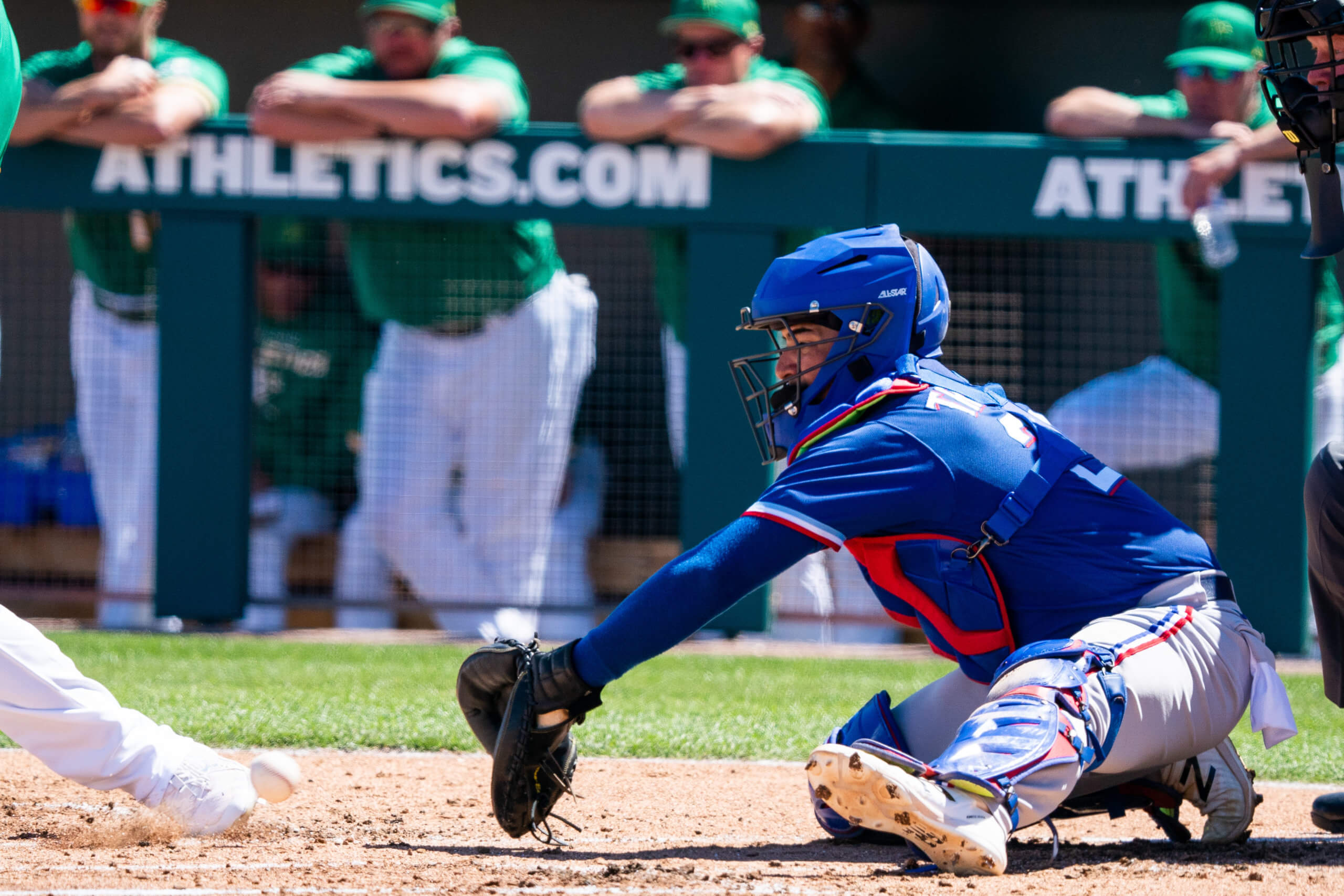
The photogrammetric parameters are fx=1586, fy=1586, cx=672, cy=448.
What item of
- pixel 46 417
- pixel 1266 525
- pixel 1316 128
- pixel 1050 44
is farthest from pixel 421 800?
pixel 1050 44

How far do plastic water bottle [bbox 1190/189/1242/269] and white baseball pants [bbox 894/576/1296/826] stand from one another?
3894mm

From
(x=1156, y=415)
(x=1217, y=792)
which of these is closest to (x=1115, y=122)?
(x=1156, y=415)

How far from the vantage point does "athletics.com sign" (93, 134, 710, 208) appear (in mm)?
6738

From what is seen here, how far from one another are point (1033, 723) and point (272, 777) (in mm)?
1448

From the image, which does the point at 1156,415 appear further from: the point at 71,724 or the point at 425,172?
the point at 71,724

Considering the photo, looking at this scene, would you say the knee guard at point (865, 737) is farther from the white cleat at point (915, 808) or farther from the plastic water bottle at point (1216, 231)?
the plastic water bottle at point (1216, 231)

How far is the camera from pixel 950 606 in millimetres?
3061

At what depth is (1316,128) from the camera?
3186mm

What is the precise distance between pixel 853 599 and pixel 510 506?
5.02 ft

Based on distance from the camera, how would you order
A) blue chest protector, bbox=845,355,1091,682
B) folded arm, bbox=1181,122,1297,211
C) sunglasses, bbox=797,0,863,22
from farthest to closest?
sunglasses, bbox=797,0,863,22 < folded arm, bbox=1181,122,1297,211 < blue chest protector, bbox=845,355,1091,682

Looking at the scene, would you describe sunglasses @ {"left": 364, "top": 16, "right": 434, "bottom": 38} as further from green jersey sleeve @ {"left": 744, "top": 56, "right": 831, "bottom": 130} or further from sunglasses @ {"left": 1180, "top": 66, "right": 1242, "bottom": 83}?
sunglasses @ {"left": 1180, "top": 66, "right": 1242, "bottom": 83}

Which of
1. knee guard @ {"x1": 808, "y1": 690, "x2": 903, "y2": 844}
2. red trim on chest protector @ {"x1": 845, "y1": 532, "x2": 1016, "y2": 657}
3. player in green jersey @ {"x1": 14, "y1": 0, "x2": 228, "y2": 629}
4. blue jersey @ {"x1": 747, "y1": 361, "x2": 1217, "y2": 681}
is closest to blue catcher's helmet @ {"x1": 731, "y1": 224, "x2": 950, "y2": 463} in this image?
blue jersey @ {"x1": 747, "y1": 361, "x2": 1217, "y2": 681}

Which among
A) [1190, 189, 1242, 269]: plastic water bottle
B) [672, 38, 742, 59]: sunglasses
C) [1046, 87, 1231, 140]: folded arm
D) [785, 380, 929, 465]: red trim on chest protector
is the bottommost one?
[785, 380, 929, 465]: red trim on chest protector

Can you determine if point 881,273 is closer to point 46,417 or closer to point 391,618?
point 391,618
